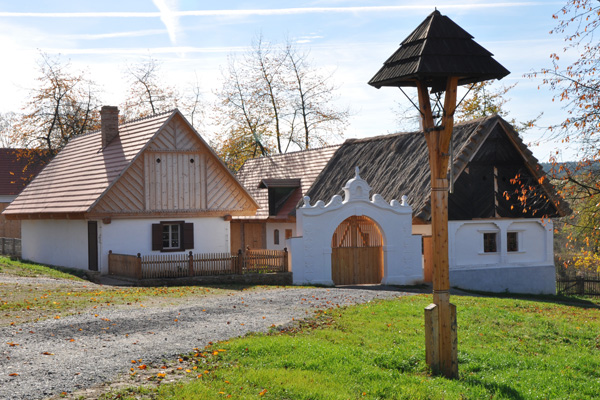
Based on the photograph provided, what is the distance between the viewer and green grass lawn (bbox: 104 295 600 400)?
9.09 meters

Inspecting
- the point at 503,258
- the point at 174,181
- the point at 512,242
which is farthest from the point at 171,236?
the point at 512,242

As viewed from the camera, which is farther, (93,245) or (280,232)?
(280,232)

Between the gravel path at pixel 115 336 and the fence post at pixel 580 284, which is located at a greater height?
the gravel path at pixel 115 336

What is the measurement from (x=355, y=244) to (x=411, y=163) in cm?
506

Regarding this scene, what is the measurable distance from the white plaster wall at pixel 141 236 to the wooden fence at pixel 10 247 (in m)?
12.3

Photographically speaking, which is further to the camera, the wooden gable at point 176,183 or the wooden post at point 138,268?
the wooden gable at point 176,183

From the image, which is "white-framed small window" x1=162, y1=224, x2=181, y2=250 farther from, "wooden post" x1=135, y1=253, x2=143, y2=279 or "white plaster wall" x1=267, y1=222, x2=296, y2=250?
"white plaster wall" x1=267, y1=222, x2=296, y2=250

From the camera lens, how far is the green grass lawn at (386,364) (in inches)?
358

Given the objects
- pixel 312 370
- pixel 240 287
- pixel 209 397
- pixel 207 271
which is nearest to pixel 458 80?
pixel 312 370

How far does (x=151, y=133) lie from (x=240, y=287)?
902 centimetres

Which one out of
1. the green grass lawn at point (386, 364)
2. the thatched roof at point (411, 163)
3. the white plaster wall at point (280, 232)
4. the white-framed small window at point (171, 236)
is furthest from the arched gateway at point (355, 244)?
the green grass lawn at point (386, 364)

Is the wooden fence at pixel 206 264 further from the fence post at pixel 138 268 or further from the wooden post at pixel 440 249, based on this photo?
the wooden post at pixel 440 249

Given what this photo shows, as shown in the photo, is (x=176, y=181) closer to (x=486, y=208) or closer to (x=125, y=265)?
(x=125, y=265)

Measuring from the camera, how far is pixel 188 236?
29484mm
